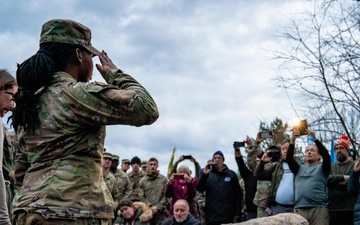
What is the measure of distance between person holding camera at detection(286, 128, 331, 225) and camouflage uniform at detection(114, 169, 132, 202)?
4293mm

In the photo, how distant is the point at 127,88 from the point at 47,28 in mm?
592

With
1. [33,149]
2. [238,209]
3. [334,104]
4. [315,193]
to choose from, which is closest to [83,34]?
[33,149]

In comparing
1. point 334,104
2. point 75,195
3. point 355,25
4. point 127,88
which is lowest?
point 75,195

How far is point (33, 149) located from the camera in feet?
10.4

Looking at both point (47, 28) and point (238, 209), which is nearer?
point (47, 28)

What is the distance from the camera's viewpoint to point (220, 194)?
10.9 meters

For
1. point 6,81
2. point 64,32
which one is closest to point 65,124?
point 64,32

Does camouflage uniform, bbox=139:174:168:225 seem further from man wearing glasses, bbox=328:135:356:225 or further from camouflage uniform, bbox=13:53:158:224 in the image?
camouflage uniform, bbox=13:53:158:224

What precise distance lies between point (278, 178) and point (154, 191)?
3157 millimetres

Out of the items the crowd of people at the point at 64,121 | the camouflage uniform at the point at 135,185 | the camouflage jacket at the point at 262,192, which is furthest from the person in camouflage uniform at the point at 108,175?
the crowd of people at the point at 64,121

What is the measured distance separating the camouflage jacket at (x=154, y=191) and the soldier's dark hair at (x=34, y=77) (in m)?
8.90

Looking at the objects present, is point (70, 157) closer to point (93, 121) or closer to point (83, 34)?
point (93, 121)

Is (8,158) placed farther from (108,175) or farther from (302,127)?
(108,175)

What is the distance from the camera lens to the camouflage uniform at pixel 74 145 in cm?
300
